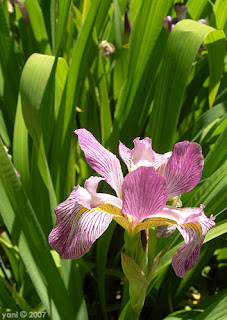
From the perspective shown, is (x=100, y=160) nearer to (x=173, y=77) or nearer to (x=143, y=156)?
(x=143, y=156)

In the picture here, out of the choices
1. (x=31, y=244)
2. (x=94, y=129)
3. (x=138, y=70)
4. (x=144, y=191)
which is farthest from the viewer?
(x=94, y=129)

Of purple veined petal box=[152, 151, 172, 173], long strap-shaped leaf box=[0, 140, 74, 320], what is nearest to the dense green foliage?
long strap-shaped leaf box=[0, 140, 74, 320]

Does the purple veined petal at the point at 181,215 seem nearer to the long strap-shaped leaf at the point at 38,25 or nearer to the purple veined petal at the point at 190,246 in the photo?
the purple veined petal at the point at 190,246

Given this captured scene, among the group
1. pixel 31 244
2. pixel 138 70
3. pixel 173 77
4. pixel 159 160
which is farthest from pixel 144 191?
pixel 138 70

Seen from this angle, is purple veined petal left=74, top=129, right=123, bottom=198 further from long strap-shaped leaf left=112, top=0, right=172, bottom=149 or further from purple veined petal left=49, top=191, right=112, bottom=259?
long strap-shaped leaf left=112, top=0, right=172, bottom=149

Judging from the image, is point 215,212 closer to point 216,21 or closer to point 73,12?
point 216,21

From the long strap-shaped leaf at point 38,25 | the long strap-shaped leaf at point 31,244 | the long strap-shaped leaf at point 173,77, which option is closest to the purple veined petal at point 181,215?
the long strap-shaped leaf at point 31,244
